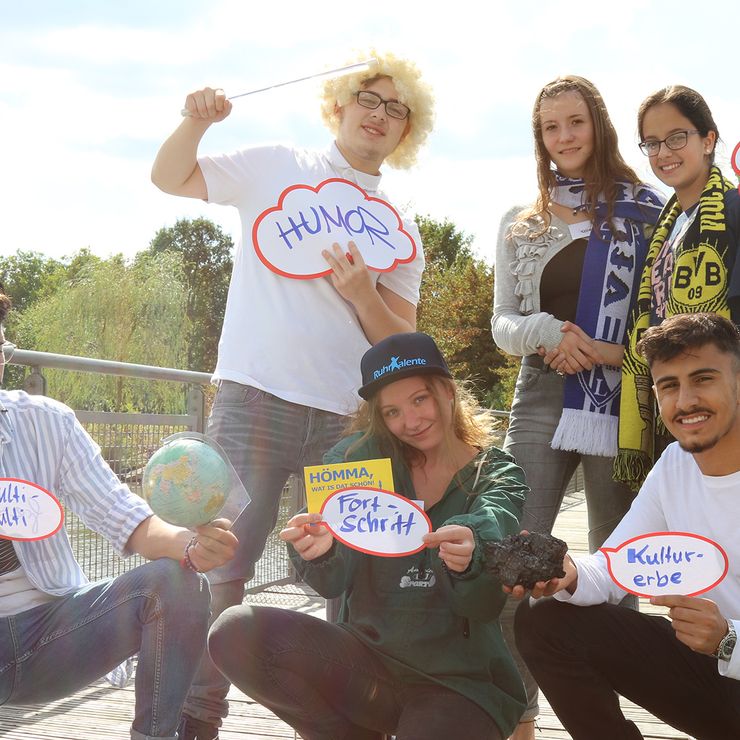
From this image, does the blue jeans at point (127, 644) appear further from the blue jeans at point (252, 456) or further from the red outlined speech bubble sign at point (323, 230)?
the red outlined speech bubble sign at point (323, 230)

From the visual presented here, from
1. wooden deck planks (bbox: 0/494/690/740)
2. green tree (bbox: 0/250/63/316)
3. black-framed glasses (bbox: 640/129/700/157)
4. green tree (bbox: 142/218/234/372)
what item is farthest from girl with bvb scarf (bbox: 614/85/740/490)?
green tree (bbox: 0/250/63/316)

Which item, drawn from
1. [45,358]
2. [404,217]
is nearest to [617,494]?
[404,217]

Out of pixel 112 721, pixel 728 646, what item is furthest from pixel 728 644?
pixel 112 721

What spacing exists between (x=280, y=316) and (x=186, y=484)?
76 cm

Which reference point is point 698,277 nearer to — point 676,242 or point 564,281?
point 676,242

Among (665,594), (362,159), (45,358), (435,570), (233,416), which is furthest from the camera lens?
(45,358)

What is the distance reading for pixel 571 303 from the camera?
2.91 meters

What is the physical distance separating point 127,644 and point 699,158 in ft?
6.71

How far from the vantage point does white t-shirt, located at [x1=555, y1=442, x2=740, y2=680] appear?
2.18 metres

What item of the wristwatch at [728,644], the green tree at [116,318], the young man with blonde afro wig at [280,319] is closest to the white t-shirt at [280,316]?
the young man with blonde afro wig at [280,319]

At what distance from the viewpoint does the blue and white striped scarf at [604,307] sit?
2779 mm

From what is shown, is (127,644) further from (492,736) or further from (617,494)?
(617,494)

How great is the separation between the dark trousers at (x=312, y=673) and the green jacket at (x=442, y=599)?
54mm

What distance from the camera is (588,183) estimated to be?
2.91m
